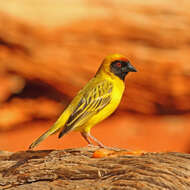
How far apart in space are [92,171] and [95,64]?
932cm

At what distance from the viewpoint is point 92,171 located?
562cm

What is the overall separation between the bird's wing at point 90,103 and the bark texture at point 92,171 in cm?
50

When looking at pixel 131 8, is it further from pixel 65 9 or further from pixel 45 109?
pixel 45 109

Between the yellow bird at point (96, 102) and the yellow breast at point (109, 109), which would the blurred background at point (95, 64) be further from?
the yellow breast at point (109, 109)

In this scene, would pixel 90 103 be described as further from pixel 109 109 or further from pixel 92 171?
pixel 92 171

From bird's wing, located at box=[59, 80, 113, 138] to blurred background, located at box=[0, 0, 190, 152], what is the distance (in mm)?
7083

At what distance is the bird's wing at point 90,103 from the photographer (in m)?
6.51

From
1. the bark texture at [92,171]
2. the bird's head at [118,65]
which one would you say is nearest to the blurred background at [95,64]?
the bird's head at [118,65]

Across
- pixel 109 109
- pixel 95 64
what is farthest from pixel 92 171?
pixel 95 64

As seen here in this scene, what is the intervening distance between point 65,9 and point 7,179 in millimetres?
8564

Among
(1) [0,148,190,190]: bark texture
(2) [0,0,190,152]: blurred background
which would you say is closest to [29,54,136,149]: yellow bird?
(1) [0,148,190,190]: bark texture

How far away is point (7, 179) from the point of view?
6117 mm

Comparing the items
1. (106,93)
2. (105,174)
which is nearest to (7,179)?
(105,174)

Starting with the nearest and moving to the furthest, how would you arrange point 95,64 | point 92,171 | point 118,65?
point 92,171 → point 118,65 → point 95,64
